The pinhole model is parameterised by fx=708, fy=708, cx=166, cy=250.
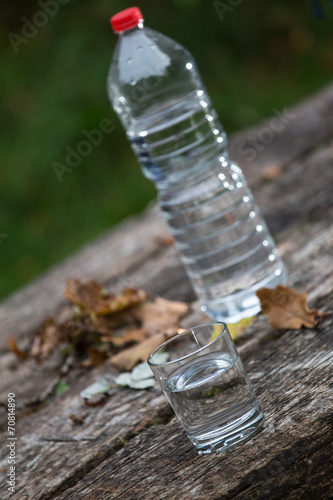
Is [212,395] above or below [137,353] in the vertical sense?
above

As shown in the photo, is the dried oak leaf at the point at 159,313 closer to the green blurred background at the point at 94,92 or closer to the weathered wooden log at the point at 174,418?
the weathered wooden log at the point at 174,418

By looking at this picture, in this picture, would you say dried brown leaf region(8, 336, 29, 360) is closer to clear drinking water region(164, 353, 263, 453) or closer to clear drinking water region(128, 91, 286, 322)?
clear drinking water region(128, 91, 286, 322)

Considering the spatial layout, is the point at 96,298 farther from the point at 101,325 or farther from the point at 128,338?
the point at 128,338

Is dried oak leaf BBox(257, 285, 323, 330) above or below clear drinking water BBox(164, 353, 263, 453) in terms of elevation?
below

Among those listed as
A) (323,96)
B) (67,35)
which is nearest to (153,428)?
(323,96)

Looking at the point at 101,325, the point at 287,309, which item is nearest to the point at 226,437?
the point at 287,309

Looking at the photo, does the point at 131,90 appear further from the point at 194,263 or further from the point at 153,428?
the point at 153,428

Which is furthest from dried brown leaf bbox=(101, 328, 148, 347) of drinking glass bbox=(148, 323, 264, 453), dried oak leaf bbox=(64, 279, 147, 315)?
drinking glass bbox=(148, 323, 264, 453)

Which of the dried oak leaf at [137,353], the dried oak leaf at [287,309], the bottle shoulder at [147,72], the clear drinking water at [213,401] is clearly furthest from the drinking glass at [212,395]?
the bottle shoulder at [147,72]
